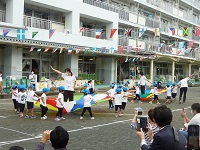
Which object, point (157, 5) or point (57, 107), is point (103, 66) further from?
point (57, 107)

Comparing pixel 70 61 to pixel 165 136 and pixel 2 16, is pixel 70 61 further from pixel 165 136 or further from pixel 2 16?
pixel 165 136

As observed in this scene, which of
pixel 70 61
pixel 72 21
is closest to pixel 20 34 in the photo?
pixel 72 21

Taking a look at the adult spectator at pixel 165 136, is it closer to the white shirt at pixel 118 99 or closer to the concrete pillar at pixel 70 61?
the white shirt at pixel 118 99

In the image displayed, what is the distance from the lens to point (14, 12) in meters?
20.3

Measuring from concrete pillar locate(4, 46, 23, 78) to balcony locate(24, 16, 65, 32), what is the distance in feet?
6.99

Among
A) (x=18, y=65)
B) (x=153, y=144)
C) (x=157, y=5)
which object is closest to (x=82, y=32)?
(x=18, y=65)

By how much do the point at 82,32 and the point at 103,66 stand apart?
17.9 ft

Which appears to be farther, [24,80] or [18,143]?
[24,80]

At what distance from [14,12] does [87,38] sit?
312 inches

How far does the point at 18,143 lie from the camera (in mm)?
7234

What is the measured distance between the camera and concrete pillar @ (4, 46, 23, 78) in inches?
816

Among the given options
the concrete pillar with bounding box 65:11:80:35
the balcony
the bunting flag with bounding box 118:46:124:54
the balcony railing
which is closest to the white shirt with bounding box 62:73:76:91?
the balcony

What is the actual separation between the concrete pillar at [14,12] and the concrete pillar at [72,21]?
5376 millimetres

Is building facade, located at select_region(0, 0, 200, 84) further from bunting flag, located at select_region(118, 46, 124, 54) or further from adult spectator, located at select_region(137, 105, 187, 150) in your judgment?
adult spectator, located at select_region(137, 105, 187, 150)
